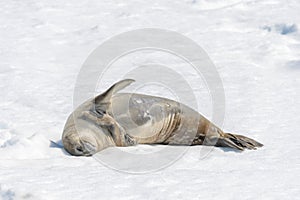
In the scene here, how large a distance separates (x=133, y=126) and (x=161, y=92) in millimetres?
1251

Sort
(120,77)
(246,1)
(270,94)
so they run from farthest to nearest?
(246,1), (120,77), (270,94)

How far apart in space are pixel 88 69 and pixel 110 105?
1.95 meters

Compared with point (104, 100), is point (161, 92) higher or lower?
lower

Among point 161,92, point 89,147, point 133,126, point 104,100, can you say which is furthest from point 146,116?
point 161,92

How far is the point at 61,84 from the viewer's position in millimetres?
5785

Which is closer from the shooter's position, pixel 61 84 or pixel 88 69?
pixel 61 84

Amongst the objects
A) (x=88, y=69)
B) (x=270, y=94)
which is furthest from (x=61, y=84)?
(x=270, y=94)

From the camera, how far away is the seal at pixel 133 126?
410 cm

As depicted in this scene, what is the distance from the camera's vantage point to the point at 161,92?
219 inches

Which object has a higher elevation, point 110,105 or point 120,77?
point 110,105

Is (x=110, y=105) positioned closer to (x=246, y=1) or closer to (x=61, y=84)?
(x=61, y=84)

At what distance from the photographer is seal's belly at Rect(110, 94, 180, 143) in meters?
4.34

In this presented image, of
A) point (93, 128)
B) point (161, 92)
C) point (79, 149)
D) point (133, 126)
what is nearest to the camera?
point (79, 149)

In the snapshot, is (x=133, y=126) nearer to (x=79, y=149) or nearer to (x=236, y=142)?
(x=79, y=149)
